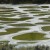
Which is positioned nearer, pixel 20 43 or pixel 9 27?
pixel 20 43

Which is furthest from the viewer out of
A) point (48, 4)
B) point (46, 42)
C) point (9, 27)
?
point (48, 4)

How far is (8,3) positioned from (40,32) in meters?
1.69

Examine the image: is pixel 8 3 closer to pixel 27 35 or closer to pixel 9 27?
pixel 9 27

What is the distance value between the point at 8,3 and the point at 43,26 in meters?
1.51

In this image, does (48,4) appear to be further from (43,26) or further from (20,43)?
(20,43)

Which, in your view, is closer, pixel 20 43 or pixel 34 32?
pixel 20 43

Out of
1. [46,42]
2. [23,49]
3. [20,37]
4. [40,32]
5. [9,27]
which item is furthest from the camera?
[9,27]

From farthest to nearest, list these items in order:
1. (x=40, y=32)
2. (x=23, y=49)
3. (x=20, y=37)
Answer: (x=40, y=32), (x=20, y=37), (x=23, y=49)

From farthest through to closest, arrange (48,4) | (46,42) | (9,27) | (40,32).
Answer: (48,4) < (9,27) < (40,32) < (46,42)

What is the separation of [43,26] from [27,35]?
31cm

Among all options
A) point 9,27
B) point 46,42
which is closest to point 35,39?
A: point 46,42

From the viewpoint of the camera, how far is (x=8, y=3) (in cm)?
301

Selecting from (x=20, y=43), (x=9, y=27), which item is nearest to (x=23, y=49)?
(x=20, y=43)

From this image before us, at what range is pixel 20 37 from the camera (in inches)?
49.4
